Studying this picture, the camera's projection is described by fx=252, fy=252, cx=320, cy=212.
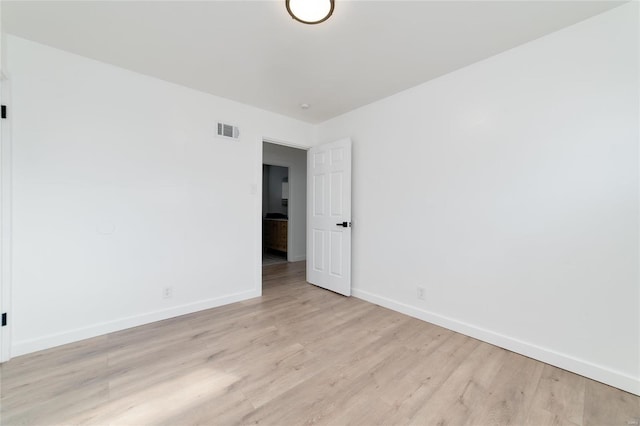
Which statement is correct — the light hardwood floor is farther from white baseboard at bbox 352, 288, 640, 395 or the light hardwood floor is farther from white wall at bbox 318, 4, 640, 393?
white wall at bbox 318, 4, 640, 393

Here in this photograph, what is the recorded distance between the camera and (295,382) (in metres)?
1.74

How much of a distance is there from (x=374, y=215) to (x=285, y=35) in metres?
2.15

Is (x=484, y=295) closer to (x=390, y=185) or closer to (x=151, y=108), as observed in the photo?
(x=390, y=185)

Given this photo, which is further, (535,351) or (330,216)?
(330,216)

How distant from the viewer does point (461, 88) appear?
248cm

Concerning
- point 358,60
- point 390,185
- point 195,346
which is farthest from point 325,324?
point 358,60

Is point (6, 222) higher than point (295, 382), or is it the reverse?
point (6, 222)

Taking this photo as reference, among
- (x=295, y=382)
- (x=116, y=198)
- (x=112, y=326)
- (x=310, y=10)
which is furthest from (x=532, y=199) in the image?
(x=112, y=326)

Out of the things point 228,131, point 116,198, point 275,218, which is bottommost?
point 275,218

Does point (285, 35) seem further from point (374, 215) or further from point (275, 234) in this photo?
point (275, 234)

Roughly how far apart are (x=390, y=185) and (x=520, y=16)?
1766 millimetres

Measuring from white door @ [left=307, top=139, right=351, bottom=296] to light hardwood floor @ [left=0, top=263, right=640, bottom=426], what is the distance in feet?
3.57

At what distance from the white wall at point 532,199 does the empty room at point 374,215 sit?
0.5 inches

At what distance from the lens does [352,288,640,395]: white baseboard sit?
171 centimetres
